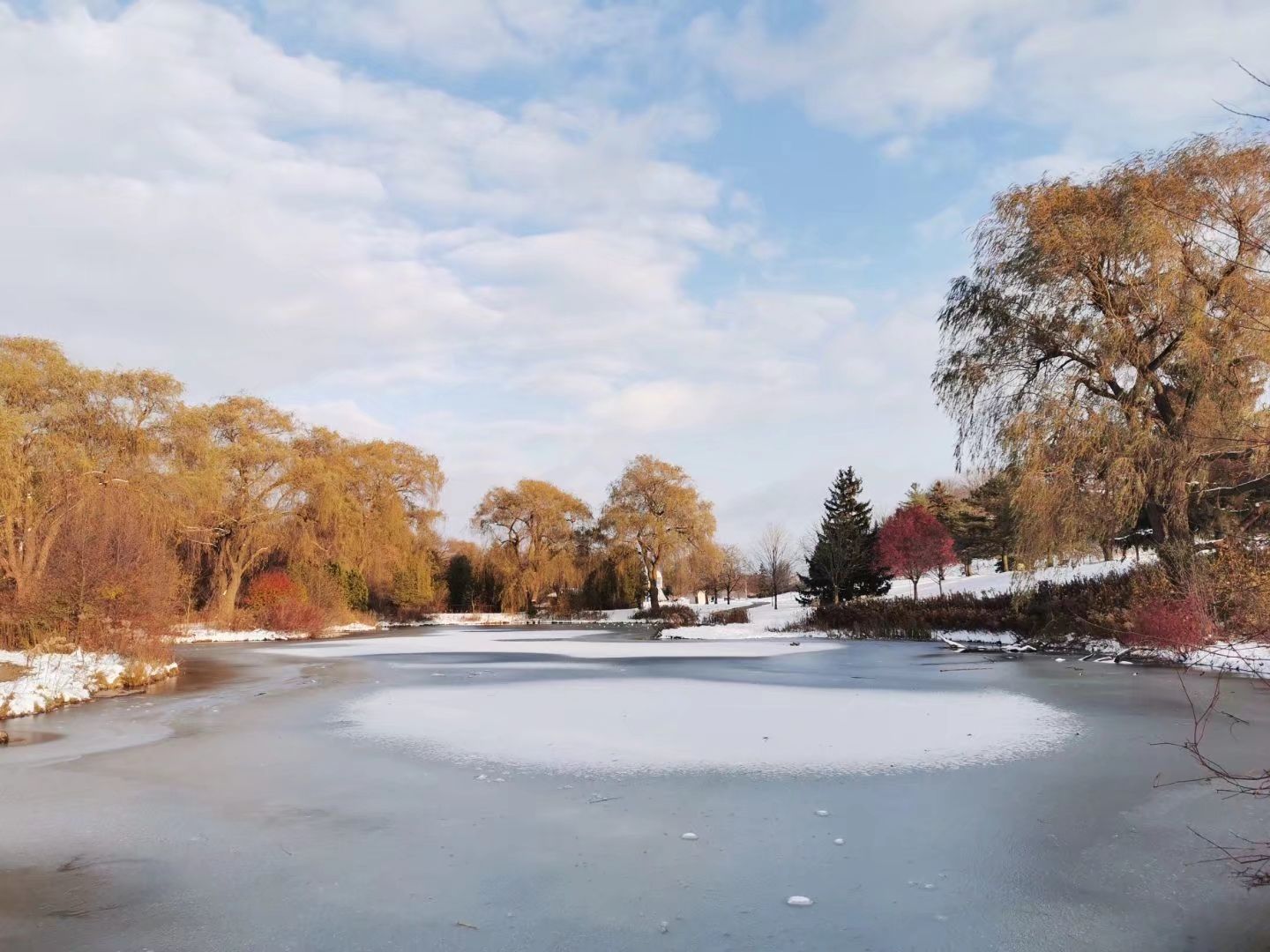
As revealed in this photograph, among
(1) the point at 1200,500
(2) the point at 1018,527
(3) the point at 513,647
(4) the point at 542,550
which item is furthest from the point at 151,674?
(4) the point at 542,550

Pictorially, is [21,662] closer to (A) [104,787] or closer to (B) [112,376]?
(A) [104,787]

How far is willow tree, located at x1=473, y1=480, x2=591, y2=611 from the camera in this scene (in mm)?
42906

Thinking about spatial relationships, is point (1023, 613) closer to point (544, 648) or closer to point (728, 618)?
point (544, 648)

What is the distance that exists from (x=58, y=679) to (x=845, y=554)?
91.1 feet

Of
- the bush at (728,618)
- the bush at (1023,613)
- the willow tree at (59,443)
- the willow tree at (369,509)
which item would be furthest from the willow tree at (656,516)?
the willow tree at (59,443)

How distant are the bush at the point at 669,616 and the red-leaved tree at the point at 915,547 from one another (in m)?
8.57

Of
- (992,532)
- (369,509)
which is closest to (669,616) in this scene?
(369,509)

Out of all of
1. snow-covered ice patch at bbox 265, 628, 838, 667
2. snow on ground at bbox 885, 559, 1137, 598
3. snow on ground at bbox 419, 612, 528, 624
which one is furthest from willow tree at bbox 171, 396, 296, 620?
snow on ground at bbox 885, 559, 1137, 598

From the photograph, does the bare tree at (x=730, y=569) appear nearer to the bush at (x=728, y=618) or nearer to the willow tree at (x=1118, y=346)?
the bush at (x=728, y=618)

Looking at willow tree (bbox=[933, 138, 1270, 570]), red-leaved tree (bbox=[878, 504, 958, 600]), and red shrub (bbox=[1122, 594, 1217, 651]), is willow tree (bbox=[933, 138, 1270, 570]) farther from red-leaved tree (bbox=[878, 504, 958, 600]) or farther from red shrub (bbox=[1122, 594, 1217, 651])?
red-leaved tree (bbox=[878, 504, 958, 600])

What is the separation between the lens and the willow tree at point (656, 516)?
133 ft

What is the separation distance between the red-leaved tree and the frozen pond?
1001 inches

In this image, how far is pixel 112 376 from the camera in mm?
21188

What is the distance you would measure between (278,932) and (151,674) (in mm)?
11541
